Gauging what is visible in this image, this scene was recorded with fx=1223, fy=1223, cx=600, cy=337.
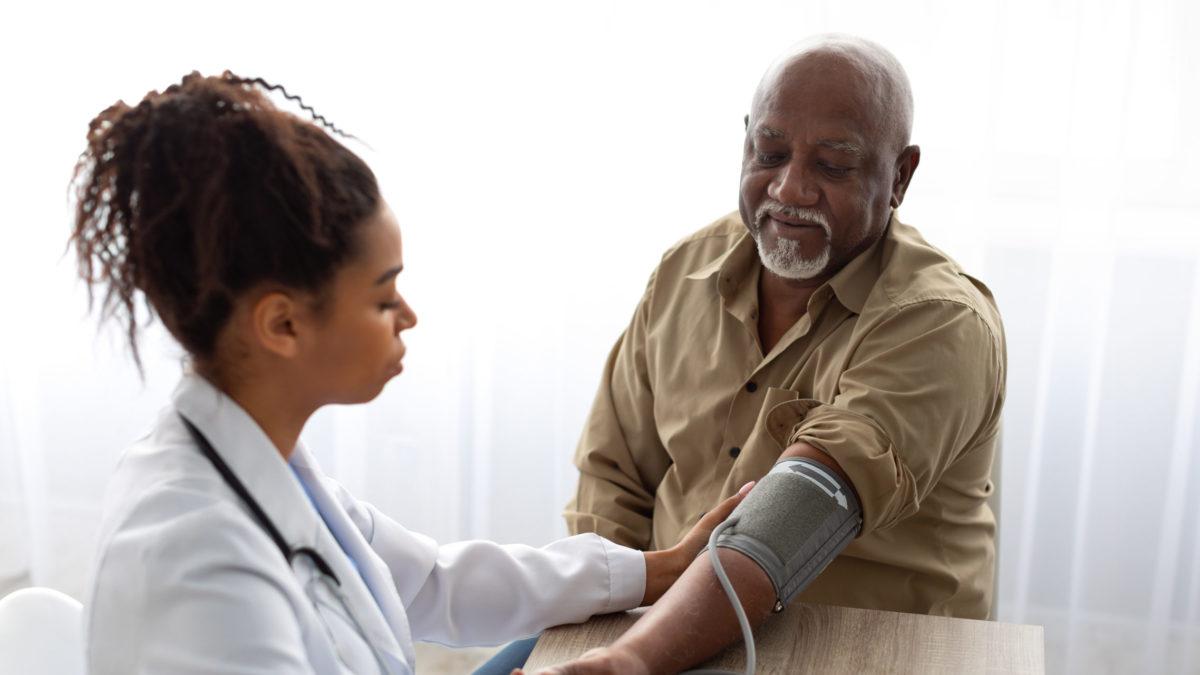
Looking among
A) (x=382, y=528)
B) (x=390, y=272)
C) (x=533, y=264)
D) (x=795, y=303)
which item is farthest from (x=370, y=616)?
(x=533, y=264)

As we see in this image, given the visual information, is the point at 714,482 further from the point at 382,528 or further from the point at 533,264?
the point at 533,264

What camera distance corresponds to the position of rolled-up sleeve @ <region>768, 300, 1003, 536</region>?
4.47ft

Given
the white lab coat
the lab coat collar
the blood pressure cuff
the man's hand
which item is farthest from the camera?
the blood pressure cuff

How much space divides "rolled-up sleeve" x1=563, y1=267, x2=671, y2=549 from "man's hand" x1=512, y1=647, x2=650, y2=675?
1.72 ft

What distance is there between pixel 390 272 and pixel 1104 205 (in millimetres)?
1649

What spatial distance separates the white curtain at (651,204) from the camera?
2236 mm

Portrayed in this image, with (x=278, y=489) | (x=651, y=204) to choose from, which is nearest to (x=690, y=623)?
(x=278, y=489)

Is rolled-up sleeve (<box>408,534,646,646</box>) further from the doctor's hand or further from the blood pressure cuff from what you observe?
the blood pressure cuff

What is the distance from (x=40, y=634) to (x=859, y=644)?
0.83m

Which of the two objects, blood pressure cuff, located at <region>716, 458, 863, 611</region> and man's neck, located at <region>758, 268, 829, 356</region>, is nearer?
blood pressure cuff, located at <region>716, 458, 863, 611</region>

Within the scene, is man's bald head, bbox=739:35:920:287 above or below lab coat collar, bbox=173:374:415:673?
above

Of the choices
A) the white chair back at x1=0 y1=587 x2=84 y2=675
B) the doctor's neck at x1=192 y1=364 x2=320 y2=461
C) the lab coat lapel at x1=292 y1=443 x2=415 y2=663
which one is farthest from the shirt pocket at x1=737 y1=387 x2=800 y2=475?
the white chair back at x1=0 y1=587 x2=84 y2=675

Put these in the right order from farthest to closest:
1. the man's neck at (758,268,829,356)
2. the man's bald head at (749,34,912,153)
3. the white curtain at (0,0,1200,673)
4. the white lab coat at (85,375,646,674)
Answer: the white curtain at (0,0,1200,673) < the man's neck at (758,268,829,356) < the man's bald head at (749,34,912,153) < the white lab coat at (85,375,646,674)

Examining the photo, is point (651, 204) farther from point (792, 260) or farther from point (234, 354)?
point (234, 354)
